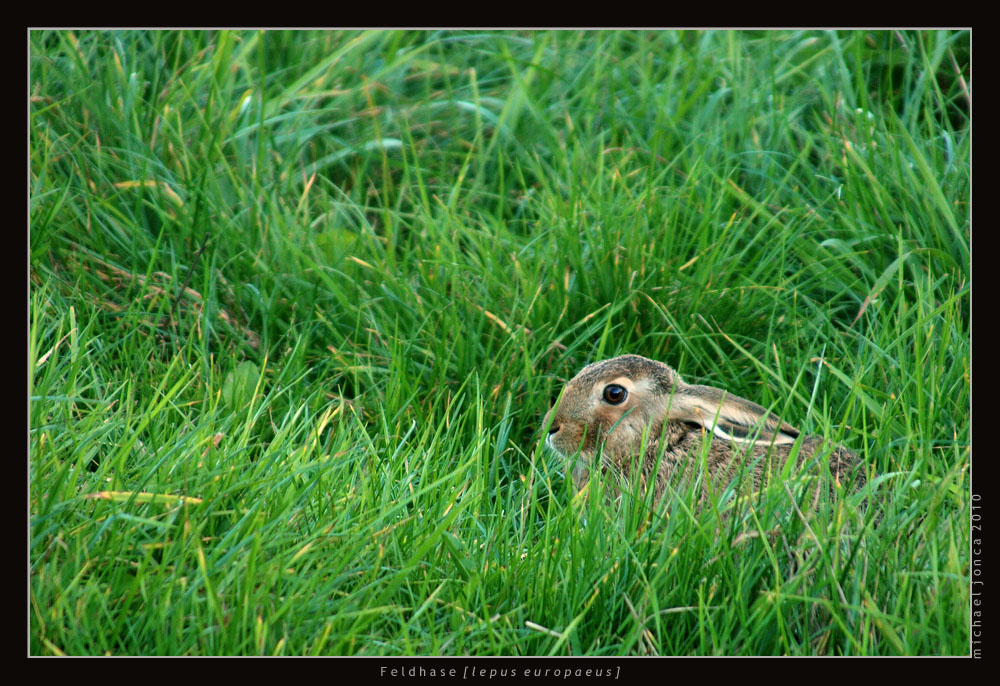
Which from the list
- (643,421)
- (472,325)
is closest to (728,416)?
(643,421)

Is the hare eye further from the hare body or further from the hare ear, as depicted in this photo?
the hare ear

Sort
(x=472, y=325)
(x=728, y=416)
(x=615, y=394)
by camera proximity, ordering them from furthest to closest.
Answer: (x=472, y=325), (x=615, y=394), (x=728, y=416)

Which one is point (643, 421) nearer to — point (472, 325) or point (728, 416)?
point (728, 416)

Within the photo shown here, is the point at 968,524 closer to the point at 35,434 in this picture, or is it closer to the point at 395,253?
the point at 395,253

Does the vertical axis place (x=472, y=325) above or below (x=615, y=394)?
above

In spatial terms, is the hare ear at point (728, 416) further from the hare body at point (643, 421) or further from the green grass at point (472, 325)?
the green grass at point (472, 325)

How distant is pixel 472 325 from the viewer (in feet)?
11.7

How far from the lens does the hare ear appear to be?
120 inches

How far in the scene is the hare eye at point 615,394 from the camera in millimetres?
3406

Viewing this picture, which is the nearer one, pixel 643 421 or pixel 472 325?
pixel 643 421

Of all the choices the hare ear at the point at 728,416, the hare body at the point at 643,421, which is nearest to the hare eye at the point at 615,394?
the hare body at the point at 643,421

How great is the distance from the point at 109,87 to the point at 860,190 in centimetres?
283

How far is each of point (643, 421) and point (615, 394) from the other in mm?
137
